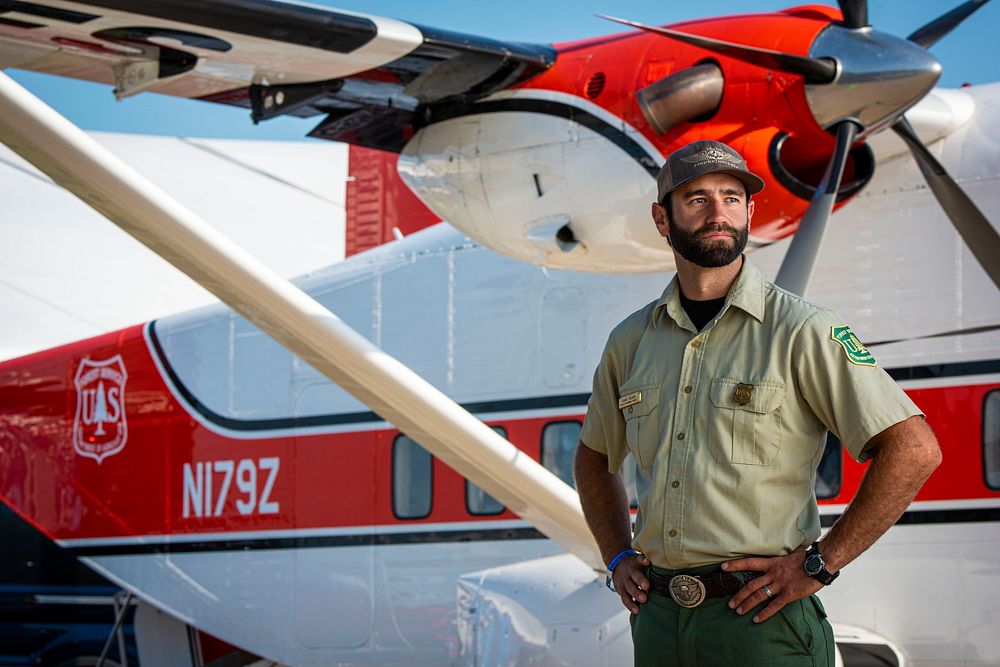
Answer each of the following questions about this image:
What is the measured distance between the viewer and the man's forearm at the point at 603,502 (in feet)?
8.87

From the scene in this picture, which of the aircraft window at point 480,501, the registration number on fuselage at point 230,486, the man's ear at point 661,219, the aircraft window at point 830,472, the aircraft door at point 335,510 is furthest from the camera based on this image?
the registration number on fuselage at point 230,486

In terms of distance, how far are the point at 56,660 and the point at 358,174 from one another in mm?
3952

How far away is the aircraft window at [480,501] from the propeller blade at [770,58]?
256 centimetres

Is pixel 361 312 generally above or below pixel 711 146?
below

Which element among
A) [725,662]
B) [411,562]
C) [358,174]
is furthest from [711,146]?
[358,174]

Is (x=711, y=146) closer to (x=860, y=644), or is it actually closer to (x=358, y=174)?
(x=860, y=644)

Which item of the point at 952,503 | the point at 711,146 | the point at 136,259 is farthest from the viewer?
the point at 136,259

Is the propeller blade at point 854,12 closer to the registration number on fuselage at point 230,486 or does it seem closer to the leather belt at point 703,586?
the leather belt at point 703,586

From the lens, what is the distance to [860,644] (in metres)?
5.16

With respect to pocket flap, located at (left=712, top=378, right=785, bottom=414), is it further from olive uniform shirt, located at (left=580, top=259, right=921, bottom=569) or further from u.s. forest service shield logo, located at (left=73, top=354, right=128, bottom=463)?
u.s. forest service shield logo, located at (left=73, top=354, right=128, bottom=463)

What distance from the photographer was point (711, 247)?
2447mm

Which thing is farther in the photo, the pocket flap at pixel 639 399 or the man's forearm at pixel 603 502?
the man's forearm at pixel 603 502

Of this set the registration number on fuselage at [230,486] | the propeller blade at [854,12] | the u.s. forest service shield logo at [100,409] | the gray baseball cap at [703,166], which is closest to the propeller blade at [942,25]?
the propeller blade at [854,12]

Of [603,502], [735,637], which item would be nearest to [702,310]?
[603,502]
